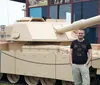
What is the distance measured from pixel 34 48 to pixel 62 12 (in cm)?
1118

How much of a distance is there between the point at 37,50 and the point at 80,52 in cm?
367

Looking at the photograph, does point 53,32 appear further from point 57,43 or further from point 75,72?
point 75,72

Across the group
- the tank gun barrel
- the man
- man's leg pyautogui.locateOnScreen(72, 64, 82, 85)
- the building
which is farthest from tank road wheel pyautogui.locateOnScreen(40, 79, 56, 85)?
the building

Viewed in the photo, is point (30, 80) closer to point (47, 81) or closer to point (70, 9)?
point (47, 81)

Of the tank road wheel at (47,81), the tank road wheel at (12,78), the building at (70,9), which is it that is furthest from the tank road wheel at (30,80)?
the building at (70,9)

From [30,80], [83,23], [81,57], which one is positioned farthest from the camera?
[30,80]

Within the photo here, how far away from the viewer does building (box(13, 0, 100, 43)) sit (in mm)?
22094

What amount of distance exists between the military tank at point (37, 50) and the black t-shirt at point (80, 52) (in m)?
1.90

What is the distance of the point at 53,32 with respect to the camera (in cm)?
1425

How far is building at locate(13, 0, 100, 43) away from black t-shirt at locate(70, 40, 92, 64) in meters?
11.5

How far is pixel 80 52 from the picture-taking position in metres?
10.0

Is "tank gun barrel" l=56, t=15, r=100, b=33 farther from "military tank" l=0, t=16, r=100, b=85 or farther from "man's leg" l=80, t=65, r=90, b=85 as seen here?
"man's leg" l=80, t=65, r=90, b=85

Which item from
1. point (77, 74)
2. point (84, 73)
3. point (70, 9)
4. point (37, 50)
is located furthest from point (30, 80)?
point (70, 9)

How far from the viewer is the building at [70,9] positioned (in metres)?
22.1
